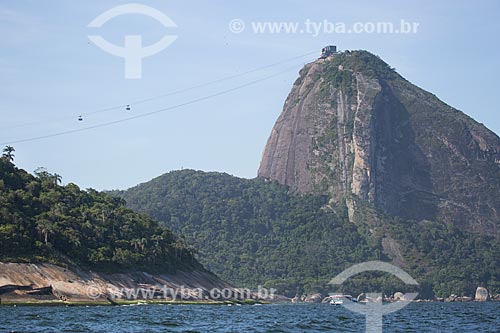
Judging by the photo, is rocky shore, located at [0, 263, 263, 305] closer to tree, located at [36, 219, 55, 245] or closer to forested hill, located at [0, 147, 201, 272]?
forested hill, located at [0, 147, 201, 272]

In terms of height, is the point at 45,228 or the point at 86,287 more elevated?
the point at 45,228

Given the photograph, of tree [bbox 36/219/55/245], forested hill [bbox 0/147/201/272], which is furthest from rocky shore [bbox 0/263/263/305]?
tree [bbox 36/219/55/245]

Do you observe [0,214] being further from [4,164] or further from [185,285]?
[185,285]

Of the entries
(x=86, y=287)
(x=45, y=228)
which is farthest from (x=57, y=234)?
(x=86, y=287)

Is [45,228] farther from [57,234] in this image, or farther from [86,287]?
[86,287]

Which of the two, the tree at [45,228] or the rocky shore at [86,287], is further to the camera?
the tree at [45,228]

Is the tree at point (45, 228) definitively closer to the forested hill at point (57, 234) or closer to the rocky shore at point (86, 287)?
the forested hill at point (57, 234)

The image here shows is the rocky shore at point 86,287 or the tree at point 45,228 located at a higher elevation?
the tree at point 45,228

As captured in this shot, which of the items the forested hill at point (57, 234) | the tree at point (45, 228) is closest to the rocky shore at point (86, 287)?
the forested hill at point (57, 234)

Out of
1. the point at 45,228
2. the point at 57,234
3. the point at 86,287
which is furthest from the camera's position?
the point at 57,234
